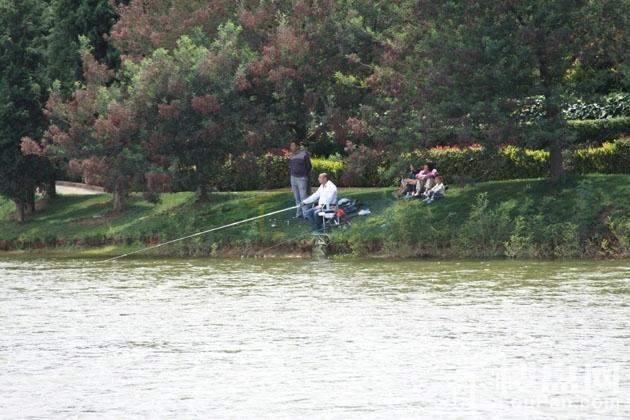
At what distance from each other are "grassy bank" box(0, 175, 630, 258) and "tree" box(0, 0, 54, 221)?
3.84 meters

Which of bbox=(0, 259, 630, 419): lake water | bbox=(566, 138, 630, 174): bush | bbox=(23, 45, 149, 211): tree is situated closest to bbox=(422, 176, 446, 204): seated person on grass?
bbox=(566, 138, 630, 174): bush

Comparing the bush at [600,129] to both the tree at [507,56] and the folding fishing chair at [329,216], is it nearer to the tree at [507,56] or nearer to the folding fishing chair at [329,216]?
the tree at [507,56]

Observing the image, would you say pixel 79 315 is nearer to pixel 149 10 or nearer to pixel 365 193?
pixel 365 193

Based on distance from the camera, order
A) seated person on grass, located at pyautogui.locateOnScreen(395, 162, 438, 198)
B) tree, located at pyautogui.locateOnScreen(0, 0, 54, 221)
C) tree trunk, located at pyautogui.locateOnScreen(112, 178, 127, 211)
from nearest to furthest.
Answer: seated person on grass, located at pyautogui.locateOnScreen(395, 162, 438, 198)
tree trunk, located at pyautogui.locateOnScreen(112, 178, 127, 211)
tree, located at pyautogui.locateOnScreen(0, 0, 54, 221)

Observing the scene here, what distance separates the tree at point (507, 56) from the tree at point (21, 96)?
1652cm

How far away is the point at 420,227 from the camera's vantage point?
36688mm

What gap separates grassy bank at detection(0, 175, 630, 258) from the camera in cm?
3456

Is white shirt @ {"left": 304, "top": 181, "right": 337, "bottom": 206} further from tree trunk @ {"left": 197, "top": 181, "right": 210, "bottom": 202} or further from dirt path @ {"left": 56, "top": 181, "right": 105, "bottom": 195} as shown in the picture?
dirt path @ {"left": 56, "top": 181, "right": 105, "bottom": 195}

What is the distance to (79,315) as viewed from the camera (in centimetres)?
2378

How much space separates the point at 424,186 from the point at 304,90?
241 inches

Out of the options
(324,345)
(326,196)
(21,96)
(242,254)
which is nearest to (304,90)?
(326,196)

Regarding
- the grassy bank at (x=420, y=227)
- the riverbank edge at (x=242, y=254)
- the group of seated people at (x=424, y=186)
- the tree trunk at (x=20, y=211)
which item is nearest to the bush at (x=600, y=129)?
the grassy bank at (x=420, y=227)

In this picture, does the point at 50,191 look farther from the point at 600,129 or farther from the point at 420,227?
the point at 420,227

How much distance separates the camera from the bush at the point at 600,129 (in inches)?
1721
